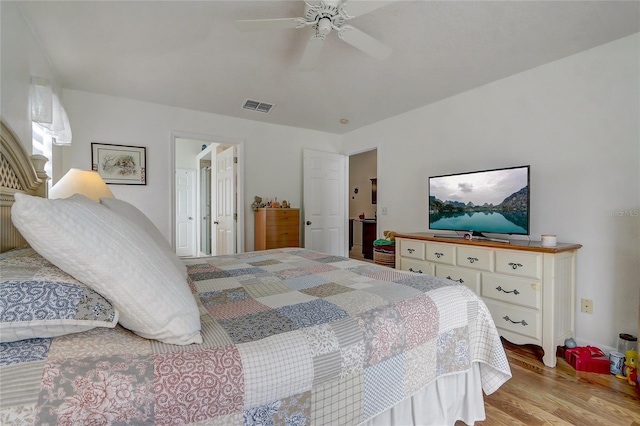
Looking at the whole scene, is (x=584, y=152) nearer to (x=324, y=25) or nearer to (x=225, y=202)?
(x=324, y=25)

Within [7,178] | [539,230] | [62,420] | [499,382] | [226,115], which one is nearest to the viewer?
[62,420]

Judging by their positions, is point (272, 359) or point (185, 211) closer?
point (272, 359)

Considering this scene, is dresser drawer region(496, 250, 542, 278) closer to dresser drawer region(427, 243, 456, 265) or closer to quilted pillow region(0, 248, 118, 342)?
dresser drawer region(427, 243, 456, 265)

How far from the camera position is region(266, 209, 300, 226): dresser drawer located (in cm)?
419

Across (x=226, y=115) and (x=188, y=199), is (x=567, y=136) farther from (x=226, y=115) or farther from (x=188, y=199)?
(x=188, y=199)

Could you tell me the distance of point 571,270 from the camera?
7.77ft

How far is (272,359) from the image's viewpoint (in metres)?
0.83

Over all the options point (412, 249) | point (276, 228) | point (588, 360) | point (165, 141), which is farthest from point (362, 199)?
point (588, 360)

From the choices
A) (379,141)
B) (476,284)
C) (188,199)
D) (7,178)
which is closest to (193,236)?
(188,199)

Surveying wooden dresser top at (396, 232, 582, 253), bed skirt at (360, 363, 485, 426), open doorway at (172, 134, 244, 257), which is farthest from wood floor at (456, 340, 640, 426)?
open doorway at (172, 134, 244, 257)

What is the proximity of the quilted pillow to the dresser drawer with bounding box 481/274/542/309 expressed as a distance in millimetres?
2587

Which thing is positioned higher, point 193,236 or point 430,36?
point 430,36

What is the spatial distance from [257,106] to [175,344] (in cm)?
354

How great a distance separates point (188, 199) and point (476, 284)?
5.73m
